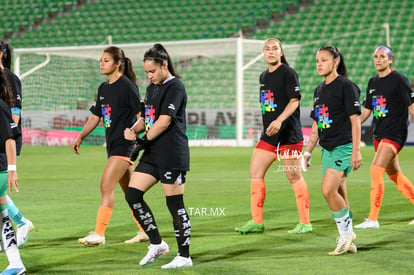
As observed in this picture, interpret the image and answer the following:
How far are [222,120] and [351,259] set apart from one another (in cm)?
2081

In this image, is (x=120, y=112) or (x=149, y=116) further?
(x=120, y=112)

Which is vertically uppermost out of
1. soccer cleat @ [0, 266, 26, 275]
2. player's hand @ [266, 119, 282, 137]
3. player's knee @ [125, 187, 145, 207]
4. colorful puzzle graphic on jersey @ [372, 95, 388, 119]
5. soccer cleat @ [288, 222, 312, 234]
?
colorful puzzle graphic on jersey @ [372, 95, 388, 119]

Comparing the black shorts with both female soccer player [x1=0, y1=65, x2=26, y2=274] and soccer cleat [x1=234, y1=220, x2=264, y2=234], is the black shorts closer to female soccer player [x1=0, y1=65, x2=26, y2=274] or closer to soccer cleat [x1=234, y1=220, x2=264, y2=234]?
female soccer player [x1=0, y1=65, x2=26, y2=274]

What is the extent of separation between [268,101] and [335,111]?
1.46 m

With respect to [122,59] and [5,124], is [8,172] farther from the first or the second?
[122,59]

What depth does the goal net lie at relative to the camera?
2692cm

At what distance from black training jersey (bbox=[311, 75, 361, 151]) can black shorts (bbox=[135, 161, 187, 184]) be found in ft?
5.30

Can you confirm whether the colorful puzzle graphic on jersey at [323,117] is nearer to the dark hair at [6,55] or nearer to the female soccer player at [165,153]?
the female soccer player at [165,153]

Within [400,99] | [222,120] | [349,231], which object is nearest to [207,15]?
[222,120]

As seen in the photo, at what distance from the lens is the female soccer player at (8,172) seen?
5.66m

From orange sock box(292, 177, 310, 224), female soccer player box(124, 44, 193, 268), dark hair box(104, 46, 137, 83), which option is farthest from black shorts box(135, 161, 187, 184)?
orange sock box(292, 177, 310, 224)

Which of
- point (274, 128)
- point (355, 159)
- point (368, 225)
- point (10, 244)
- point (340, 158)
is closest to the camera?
point (10, 244)

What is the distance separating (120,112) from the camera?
25.3ft

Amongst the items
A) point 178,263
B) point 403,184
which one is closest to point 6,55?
point 178,263
